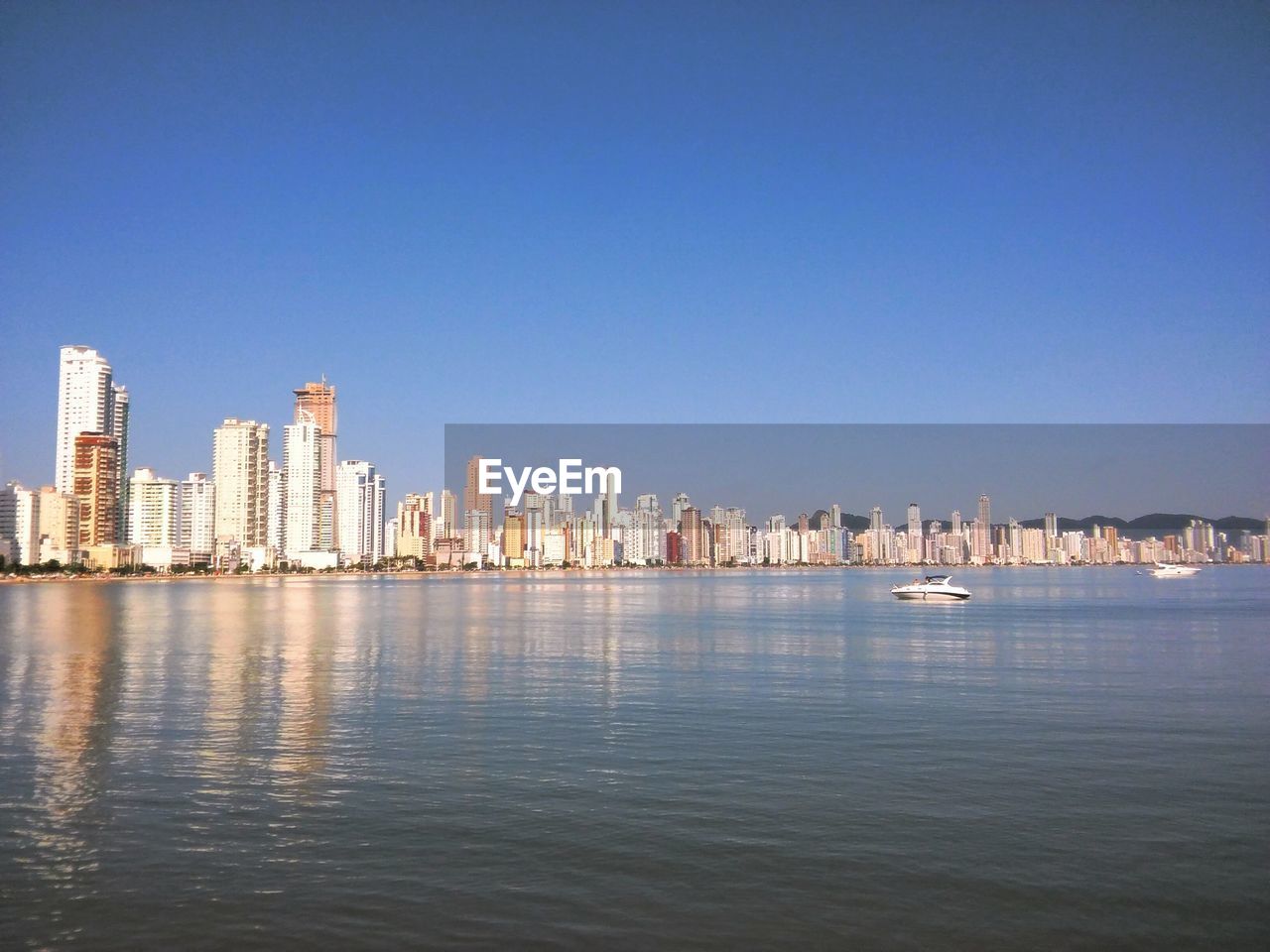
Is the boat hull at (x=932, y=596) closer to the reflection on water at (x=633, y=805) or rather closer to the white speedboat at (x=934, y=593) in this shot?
the white speedboat at (x=934, y=593)

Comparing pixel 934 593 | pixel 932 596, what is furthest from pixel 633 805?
pixel 932 596

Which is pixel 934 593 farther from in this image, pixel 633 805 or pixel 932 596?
pixel 633 805

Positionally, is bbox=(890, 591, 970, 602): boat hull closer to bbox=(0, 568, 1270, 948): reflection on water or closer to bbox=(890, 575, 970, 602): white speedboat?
bbox=(890, 575, 970, 602): white speedboat

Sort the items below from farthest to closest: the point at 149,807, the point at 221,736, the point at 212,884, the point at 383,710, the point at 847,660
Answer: the point at 847,660 < the point at 383,710 < the point at 221,736 < the point at 149,807 < the point at 212,884

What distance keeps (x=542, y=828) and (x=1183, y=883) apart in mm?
7207

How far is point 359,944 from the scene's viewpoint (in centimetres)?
893

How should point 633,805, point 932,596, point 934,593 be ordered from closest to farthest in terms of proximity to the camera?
point 633,805 → point 934,593 → point 932,596

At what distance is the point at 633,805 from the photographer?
13.4 meters

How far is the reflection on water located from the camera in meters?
9.56

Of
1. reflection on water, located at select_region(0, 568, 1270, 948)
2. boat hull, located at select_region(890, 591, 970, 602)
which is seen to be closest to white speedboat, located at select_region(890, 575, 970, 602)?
boat hull, located at select_region(890, 591, 970, 602)

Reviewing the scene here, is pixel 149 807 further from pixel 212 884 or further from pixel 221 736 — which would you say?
pixel 221 736

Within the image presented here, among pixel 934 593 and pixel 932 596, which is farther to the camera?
pixel 932 596

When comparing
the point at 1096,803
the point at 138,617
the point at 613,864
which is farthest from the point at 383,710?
the point at 138,617

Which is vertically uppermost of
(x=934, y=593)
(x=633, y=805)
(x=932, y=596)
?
(x=633, y=805)
